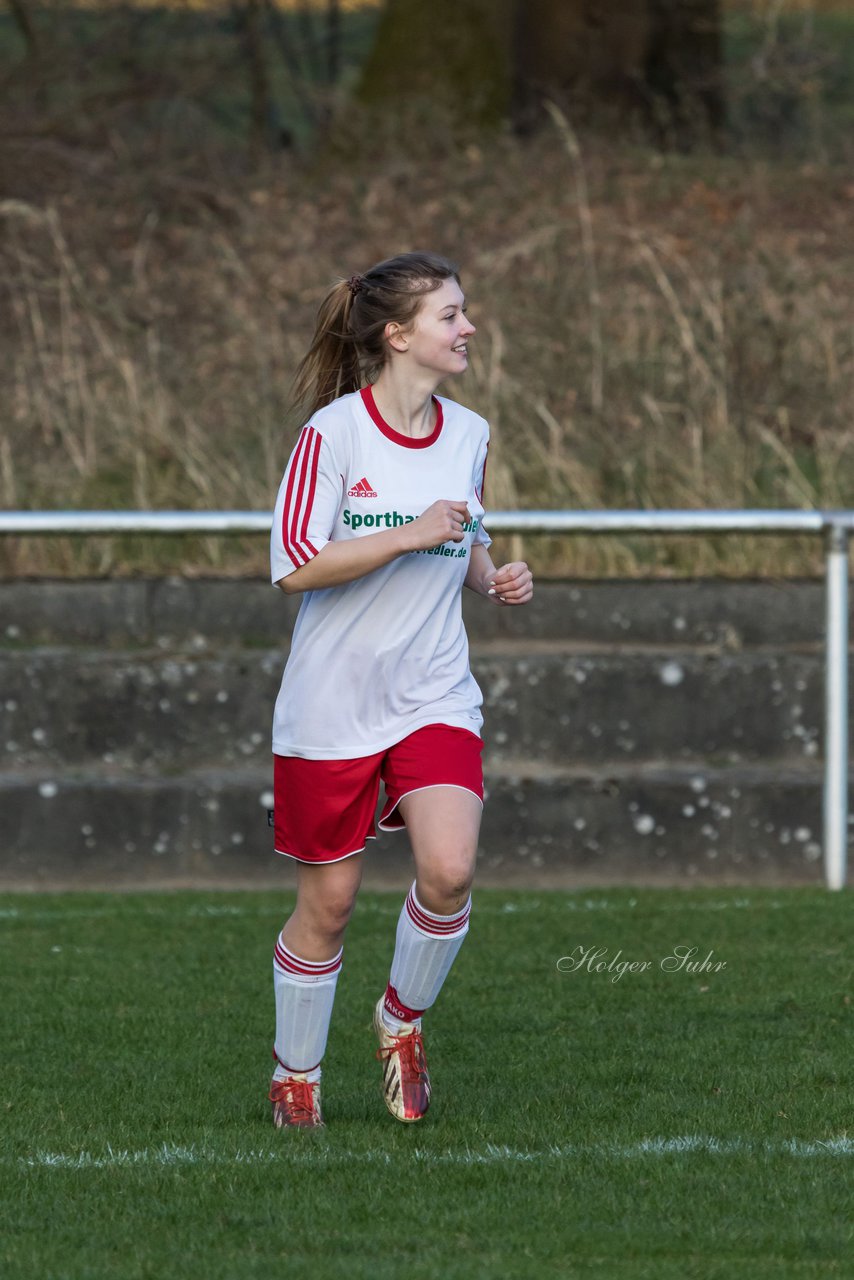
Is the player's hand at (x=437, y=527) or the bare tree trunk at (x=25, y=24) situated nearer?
the player's hand at (x=437, y=527)

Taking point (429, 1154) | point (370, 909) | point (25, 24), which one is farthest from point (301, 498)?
point (25, 24)

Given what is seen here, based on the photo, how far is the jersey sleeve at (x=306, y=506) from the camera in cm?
422

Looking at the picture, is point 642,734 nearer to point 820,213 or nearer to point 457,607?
point 457,607

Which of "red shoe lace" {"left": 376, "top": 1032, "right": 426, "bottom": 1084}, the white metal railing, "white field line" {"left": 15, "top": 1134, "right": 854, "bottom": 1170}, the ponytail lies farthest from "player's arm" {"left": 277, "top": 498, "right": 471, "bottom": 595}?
the white metal railing

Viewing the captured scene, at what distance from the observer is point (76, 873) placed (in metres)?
8.16

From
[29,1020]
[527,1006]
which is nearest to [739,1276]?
[527,1006]

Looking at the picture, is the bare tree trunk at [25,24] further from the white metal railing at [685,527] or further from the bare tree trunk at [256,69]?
the white metal railing at [685,527]

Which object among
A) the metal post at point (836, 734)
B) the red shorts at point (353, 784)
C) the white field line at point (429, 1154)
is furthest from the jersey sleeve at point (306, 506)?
the metal post at point (836, 734)

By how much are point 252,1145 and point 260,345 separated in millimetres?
7194

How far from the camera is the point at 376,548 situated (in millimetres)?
4145

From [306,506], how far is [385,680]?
0.40m

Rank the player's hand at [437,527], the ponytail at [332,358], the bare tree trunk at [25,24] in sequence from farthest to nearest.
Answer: the bare tree trunk at [25,24], the ponytail at [332,358], the player's hand at [437,527]

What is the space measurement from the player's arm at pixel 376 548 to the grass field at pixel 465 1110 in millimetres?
1160

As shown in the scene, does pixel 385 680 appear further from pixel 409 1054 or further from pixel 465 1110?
pixel 465 1110
